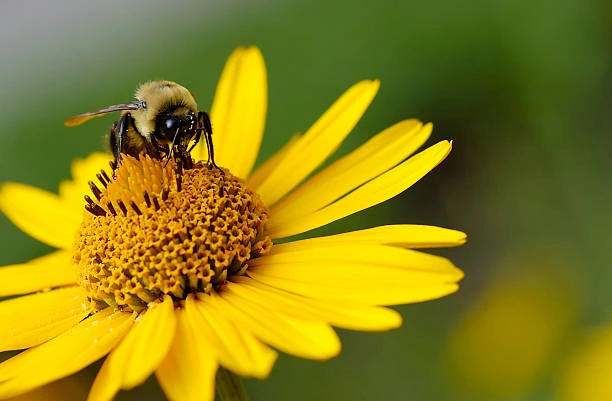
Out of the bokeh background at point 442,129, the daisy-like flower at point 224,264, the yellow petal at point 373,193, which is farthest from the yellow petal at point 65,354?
the bokeh background at point 442,129

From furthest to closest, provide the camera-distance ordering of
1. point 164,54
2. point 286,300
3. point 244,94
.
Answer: point 164,54, point 244,94, point 286,300

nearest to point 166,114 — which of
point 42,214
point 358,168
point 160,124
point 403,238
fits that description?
point 160,124

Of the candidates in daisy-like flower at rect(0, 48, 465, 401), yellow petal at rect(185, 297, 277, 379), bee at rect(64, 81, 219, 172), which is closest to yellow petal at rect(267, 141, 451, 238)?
daisy-like flower at rect(0, 48, 465, 401)

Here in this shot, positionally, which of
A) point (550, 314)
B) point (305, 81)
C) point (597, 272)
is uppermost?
point (305, 81)

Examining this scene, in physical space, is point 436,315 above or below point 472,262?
below

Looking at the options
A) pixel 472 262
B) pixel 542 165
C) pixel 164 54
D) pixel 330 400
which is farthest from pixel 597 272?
pixel 164 54

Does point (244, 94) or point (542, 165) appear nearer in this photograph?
point (244, 94)

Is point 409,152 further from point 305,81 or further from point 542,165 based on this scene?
point 305,81
